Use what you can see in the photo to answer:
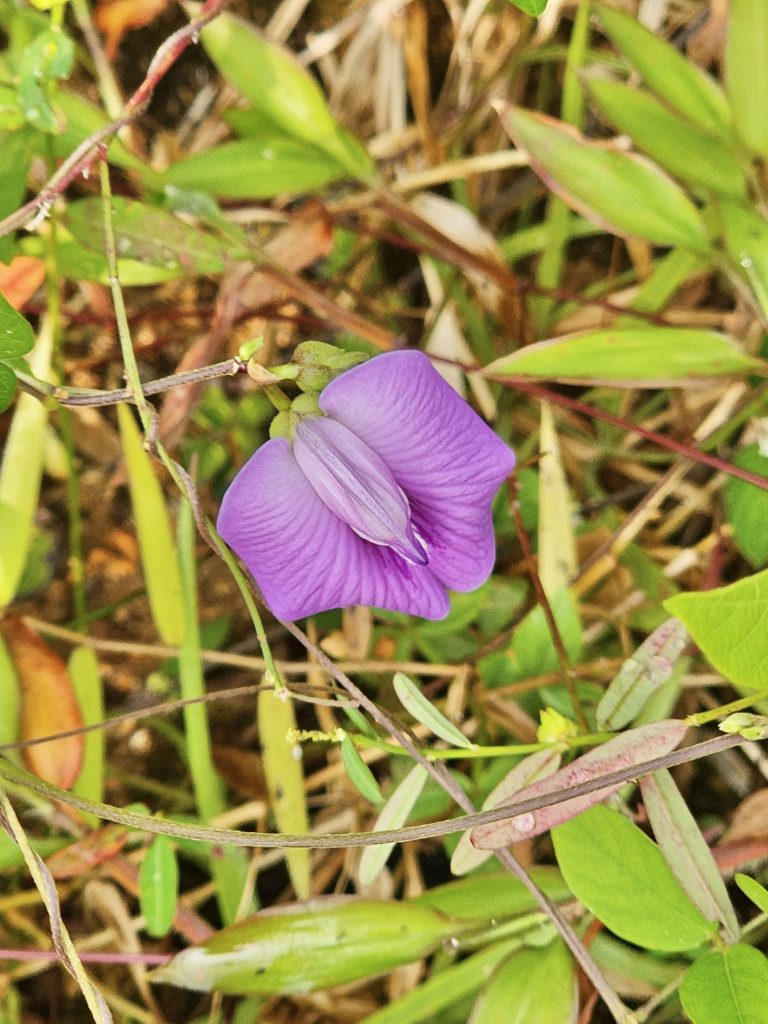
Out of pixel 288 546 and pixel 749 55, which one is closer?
pixel 288 546

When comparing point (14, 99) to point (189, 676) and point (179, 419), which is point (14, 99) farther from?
point (189, 676)

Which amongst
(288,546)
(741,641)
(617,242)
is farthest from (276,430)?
(617,242)

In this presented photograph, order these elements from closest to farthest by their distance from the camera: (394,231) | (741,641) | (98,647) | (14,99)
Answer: (741,641) < (14,99) < (98,647) < (394,231)

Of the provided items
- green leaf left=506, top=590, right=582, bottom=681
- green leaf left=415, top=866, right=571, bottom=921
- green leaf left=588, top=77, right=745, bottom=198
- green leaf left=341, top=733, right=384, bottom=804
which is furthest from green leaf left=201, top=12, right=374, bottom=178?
green leaf left=415, top=866, right=571, bottom=921

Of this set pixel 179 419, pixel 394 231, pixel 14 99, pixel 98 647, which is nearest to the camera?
pixel 14 99

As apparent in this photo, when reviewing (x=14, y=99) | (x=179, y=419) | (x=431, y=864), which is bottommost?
(x=431, y=864)

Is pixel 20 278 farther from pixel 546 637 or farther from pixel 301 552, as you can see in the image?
pixel 546 637

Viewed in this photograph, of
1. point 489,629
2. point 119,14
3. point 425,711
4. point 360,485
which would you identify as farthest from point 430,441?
point 119,14

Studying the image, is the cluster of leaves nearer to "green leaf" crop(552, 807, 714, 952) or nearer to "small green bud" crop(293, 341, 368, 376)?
"green leaf" crop(552, 807, 714, 952)
